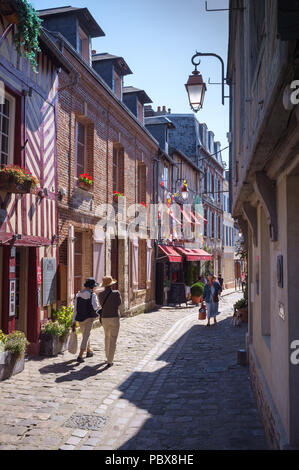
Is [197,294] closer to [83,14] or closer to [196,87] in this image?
[83,14]

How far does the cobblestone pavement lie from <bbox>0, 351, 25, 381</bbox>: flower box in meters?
0.10

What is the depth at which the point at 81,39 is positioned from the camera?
39.2 feet

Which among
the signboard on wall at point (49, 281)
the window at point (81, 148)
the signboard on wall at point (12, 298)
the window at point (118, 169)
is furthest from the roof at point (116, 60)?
the signboard on wall at point (12, 298)

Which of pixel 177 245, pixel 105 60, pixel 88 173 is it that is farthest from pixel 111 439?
pixel 177 245

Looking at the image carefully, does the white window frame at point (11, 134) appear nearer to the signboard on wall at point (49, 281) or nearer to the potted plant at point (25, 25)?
the potted plant at point (25, 25)

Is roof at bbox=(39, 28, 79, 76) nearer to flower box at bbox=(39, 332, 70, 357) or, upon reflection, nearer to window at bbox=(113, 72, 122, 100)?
window at bbox=(113, 72, 122, 100)

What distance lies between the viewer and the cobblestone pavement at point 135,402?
14.9 ft

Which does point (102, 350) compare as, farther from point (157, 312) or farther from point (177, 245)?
point (177, 245)

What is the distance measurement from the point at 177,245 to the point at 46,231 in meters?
13.5

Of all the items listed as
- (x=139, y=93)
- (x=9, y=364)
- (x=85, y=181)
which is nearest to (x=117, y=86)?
(x=139, y=93)

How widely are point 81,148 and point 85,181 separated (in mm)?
1342

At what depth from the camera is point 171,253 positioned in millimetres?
19266

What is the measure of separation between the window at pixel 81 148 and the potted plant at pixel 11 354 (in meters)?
5.69

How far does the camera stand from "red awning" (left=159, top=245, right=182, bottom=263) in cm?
1864
